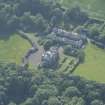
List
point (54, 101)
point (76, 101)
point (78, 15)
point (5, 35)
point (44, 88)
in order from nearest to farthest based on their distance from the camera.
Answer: point (54, 101), point (76, 101), point (44, 88), point (5, 35), point (78, 15)

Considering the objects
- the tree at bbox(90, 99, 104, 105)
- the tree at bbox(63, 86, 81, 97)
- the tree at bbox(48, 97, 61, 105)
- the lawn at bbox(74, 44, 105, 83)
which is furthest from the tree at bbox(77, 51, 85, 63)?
the tree at bbox(48, 97, 61, 105)

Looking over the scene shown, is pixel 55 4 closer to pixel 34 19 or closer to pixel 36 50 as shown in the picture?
pixel 34 19

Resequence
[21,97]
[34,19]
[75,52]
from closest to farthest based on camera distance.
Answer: [21,97] < [75,52] < [34,19]

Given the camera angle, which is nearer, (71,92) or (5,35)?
(71,92)

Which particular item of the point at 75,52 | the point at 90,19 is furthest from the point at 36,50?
the point at 90,19

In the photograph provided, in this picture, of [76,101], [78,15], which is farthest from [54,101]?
[78,15]

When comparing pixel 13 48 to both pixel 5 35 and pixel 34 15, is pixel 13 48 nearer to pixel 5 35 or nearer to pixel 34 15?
pixel 5 35

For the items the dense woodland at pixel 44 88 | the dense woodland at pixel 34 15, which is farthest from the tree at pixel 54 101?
the dense woodland at pixel 34 15
